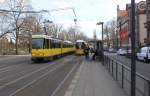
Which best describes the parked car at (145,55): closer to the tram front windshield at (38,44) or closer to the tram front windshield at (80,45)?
the tram front windshield at (38,44)

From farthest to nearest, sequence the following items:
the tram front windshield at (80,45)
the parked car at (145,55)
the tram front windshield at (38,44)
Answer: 1. the tram front windshield at (80,45)
2. the parked car at (145,55)
3. the tram front windshield at (38,44)

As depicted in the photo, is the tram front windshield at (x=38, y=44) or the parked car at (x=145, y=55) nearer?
the tram front windshield at (x=38, y=44)

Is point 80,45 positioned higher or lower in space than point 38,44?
lower

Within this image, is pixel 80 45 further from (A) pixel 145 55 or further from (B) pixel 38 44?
(B) pixel 38 44

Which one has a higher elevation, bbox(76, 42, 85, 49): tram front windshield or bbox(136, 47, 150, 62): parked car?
bbox(76, 42, 85, 49): tram front windshield

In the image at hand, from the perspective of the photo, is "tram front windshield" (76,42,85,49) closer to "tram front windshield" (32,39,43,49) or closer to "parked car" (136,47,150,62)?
"parked car" (136,47,150,62)

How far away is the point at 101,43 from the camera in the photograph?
2110 inches

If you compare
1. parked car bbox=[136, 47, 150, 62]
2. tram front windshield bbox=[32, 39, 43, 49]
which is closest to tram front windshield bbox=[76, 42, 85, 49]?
parked car bbox=[136, 47, 150, 62]

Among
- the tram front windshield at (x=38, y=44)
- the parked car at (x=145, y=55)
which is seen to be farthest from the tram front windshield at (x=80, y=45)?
the tram front windshield at (x=38, y=44)

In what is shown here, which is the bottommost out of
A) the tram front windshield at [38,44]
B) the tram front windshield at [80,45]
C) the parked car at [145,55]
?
the parked car at [145,55]

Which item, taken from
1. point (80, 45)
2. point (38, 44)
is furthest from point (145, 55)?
point (80, 45)

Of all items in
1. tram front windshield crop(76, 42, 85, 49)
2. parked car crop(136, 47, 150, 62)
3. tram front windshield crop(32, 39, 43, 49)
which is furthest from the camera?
tram front windshield crop(76, 42, 85, 49)

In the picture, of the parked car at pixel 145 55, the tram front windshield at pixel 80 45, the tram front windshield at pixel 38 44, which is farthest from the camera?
the tram front windshield at pixel 80 45

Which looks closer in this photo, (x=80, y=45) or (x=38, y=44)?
(x=38, y=44)
